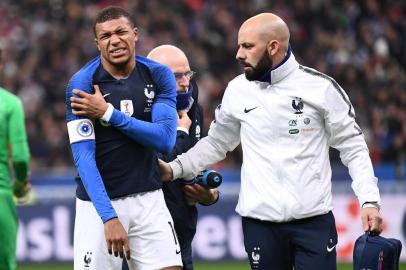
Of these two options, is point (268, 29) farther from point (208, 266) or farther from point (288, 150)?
point (208, 266)

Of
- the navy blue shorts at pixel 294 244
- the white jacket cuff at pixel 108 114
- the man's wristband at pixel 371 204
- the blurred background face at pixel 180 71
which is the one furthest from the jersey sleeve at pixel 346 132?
the white jacket cuff at pixel 108 114

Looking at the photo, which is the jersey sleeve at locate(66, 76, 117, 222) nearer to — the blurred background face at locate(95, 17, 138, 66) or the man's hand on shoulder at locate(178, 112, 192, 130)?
the blurred background face at locate(95, 17, 138, 66)

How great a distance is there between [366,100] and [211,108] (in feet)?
8.70

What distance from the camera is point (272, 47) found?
614 centimetres

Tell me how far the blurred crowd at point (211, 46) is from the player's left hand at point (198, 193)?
336 inches

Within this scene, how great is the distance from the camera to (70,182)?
45.6 feet

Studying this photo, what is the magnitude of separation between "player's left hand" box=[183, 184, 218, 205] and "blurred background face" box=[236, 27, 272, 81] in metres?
1.10

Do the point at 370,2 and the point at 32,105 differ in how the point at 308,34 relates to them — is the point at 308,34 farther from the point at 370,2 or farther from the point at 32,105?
the point at 32,105

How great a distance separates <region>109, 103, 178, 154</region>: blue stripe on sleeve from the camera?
19.2ft

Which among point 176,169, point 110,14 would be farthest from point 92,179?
point 110,14

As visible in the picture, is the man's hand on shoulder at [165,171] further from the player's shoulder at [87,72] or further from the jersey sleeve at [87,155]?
the player's shoulder at [87,72]

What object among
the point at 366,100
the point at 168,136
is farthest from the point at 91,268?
the point at 366,100

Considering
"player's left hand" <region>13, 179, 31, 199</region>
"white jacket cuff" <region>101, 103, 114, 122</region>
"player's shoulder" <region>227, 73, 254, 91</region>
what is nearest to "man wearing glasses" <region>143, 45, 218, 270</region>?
"player's shoulder" <region>227, 73, 254, 91</region>

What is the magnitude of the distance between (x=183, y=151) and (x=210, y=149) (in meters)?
0.46
